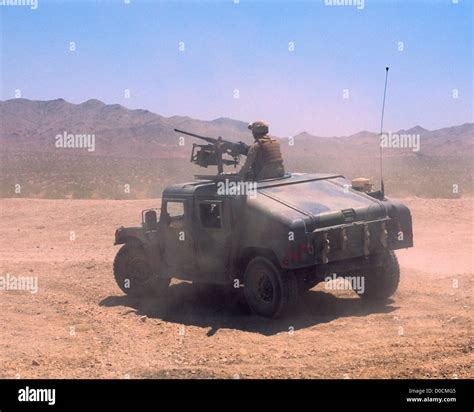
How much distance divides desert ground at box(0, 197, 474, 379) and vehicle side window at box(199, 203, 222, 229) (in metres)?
1.27

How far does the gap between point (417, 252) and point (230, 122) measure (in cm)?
11868

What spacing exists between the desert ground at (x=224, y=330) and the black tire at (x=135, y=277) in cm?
22

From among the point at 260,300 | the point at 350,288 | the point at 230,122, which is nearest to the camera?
the point at 260,300

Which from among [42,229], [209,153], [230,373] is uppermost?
[209,153]

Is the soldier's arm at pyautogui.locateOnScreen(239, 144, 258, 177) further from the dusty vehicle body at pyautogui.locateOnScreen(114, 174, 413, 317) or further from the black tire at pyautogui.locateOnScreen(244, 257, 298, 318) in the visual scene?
the black tire at pyautogui.locateOnScreen(244, 257, 298, 318)

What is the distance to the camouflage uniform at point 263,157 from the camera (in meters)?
9.85

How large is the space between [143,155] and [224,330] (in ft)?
272

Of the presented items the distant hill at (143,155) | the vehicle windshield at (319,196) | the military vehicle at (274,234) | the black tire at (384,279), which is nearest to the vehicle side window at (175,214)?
the military vehicle at (274,234)

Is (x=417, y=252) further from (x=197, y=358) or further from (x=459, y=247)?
(x=197, y=358)

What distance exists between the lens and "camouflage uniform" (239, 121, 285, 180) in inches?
388

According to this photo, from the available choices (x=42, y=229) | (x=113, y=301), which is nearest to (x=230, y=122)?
(x=42, y=229)

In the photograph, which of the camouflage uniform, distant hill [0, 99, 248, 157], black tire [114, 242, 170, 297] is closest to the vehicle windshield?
the camouflage uniform

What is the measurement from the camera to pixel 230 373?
676 centimetres

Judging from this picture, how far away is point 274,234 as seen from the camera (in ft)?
28.4
